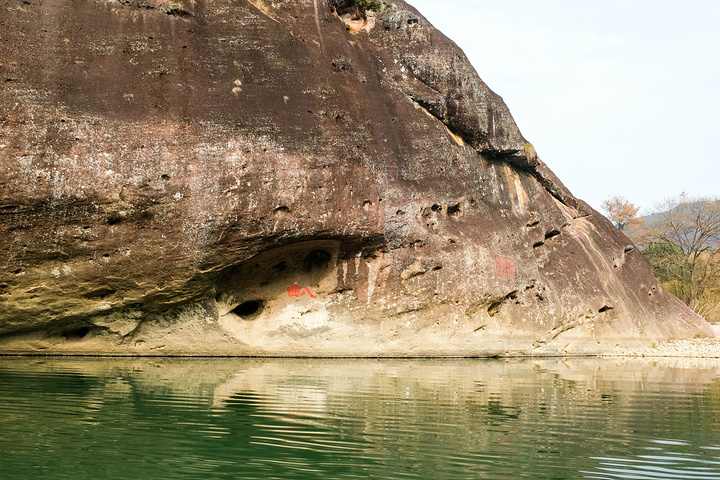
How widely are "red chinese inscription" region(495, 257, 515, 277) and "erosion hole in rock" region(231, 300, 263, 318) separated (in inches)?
243

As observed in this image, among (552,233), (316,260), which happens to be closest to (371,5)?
(316,260)

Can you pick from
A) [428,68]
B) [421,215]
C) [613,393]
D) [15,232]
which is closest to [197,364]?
[15,232]

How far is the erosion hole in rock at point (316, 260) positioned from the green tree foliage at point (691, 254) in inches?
931

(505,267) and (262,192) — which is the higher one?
(262,192)

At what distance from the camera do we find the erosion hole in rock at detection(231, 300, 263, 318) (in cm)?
1546

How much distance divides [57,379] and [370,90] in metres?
10.1

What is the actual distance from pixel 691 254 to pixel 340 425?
33.1 m

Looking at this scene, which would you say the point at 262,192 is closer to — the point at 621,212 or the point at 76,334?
the point at 76,334

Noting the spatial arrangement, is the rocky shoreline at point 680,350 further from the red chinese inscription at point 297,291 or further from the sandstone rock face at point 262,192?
the red chinese inscription at point 297,291

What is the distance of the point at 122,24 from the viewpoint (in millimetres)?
13789


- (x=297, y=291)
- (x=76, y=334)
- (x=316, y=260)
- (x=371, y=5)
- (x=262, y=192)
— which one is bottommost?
(x=76, y=334)

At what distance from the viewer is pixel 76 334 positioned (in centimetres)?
1438

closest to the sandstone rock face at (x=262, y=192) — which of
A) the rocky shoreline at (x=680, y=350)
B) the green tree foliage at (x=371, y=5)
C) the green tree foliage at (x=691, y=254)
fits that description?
the green tree foliage at (x=371, y=5)

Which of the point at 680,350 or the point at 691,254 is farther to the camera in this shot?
the point at 691,254
